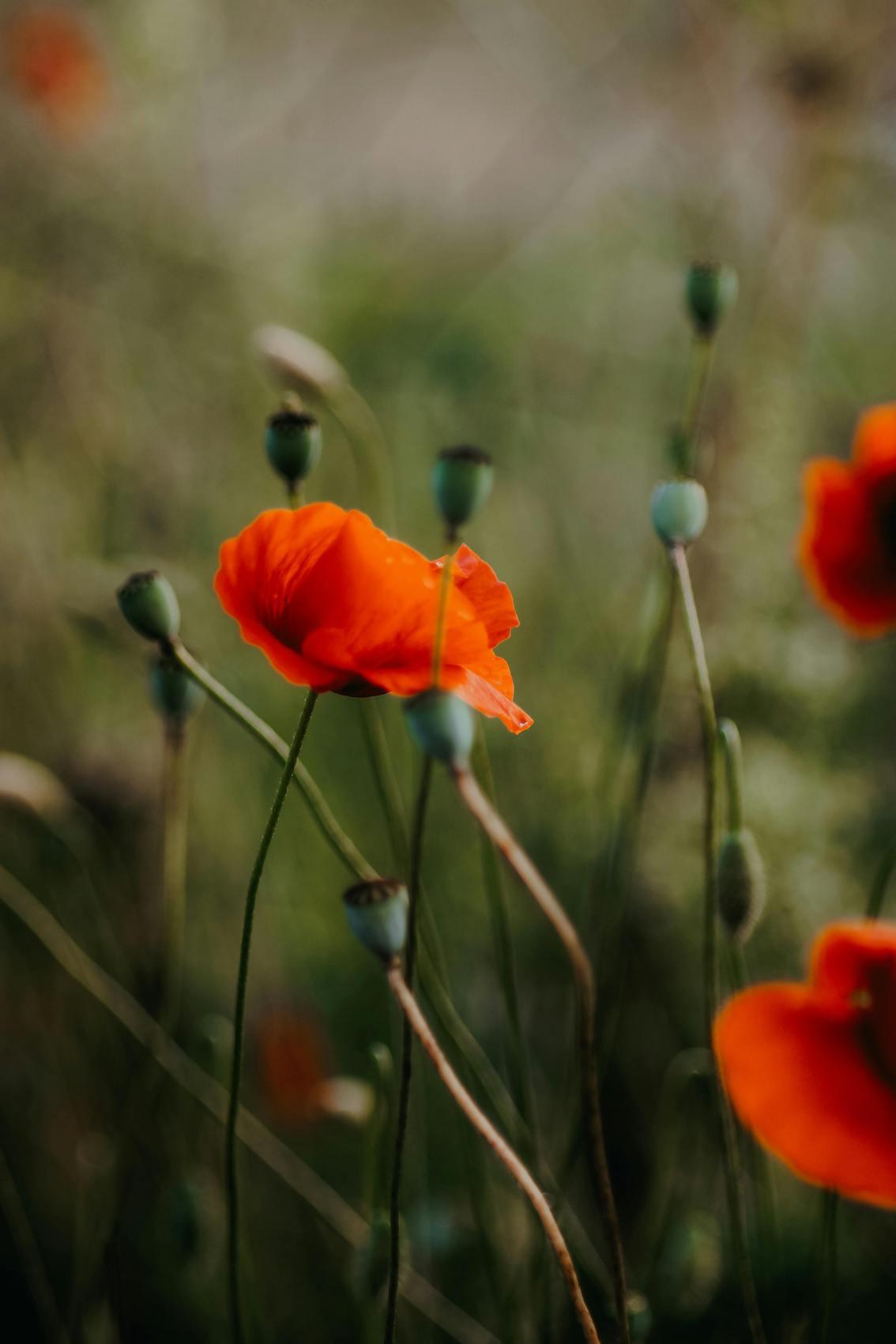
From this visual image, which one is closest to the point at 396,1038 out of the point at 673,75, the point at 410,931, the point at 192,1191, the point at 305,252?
the point at 192,1191

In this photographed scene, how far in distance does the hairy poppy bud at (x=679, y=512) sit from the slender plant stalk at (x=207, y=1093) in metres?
0.29

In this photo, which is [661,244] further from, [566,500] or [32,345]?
[32,345]

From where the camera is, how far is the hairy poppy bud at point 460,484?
34cm

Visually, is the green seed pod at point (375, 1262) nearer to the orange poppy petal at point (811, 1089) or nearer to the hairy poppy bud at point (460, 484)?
the orange poppy petal at point (811, 1089)

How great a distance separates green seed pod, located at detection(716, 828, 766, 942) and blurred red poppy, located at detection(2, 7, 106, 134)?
4.02 feet

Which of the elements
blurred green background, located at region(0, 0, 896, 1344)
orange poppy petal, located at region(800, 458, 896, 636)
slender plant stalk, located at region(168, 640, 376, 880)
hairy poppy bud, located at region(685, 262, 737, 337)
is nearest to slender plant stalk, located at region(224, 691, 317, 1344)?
slender plant stalk, located at region(168, 640, 376, 880)

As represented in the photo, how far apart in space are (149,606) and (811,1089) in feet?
0.85

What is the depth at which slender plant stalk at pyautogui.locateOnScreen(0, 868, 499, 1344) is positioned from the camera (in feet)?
1.50

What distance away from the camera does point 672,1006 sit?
87 cm

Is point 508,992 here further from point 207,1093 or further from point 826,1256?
point 207,1093

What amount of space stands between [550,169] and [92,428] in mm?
903

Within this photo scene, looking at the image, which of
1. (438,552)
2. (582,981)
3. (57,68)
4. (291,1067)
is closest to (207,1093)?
(291,1067)

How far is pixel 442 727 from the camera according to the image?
248 millimetres

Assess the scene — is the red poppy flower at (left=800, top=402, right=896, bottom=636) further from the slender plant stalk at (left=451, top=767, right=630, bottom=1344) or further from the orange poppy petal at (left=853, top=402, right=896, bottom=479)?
the slender plant stalk at (left=451, top=767, right=630, bottom=1344)
